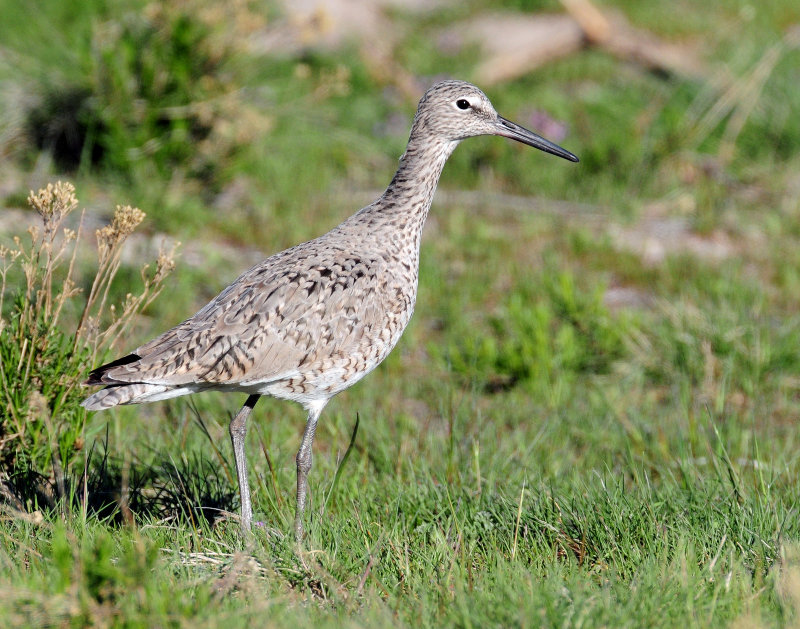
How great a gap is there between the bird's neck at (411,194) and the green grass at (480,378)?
1149 mm

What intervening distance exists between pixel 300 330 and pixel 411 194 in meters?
1.01

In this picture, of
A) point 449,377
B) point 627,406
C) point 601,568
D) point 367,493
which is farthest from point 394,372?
point 601,568

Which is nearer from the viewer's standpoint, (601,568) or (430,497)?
(601,568)

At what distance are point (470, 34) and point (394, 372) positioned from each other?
7.89m

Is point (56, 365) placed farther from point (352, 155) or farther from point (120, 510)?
point (352, 155)

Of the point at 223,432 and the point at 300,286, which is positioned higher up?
the point at 300,286

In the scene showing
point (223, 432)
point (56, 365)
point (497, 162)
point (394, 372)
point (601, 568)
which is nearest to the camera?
point (601, 568)

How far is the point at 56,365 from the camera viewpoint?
473cm

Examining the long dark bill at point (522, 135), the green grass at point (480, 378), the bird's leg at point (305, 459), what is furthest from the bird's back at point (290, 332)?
the long dark bill at point (522, 135)

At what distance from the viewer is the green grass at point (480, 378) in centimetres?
385

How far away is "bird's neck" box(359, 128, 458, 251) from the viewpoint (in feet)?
17.0

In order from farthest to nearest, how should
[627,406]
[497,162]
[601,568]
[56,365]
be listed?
[497,162]
[627,406]
[56,365]
[601,568]

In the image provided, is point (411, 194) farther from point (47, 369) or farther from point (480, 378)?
point (480, 378)

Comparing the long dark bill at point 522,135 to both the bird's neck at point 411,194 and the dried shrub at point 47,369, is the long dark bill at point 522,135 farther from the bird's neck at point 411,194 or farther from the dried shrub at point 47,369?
the dried shrub at point 47,369
